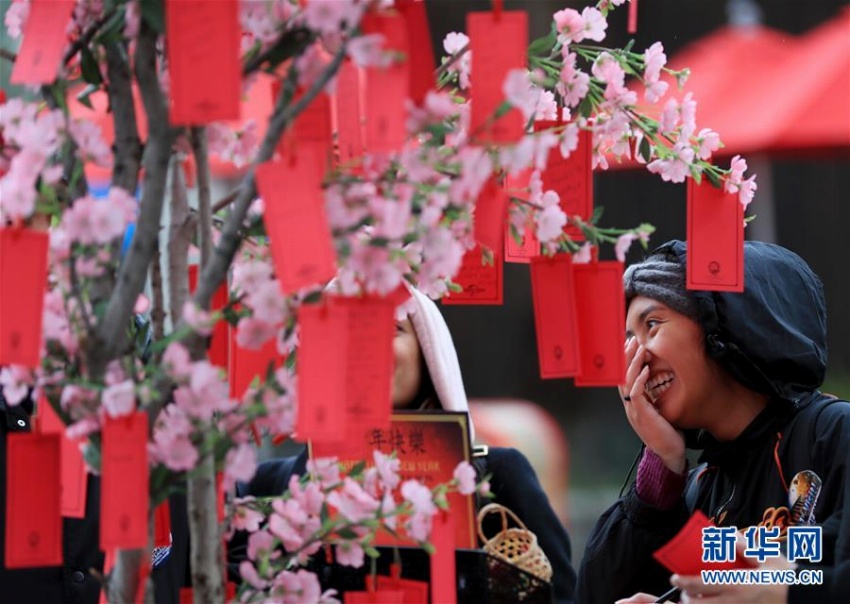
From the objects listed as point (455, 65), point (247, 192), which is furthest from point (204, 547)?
point (455, 65)

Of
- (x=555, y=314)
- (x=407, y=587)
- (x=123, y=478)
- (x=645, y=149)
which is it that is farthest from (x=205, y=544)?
(x=645, y=149)

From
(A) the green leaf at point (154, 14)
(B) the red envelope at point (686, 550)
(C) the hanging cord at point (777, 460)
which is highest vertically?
(A) the green leaf at point (154, 14)

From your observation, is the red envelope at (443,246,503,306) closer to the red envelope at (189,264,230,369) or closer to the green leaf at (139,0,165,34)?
the red envelope at (189,264,230,369)

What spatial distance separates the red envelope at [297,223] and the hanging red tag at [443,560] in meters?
0.36

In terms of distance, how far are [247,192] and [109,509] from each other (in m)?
0.33

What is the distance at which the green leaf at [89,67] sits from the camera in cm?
121

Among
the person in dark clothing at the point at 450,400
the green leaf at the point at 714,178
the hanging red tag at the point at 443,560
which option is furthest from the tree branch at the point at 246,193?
the person in dark clothing at the point at 450,400

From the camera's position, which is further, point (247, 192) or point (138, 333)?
point (138, 333)

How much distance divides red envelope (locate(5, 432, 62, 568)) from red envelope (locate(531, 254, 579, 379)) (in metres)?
0.56

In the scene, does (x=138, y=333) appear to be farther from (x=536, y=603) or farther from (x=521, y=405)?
(x=521, y=405)

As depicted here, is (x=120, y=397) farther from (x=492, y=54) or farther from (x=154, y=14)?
(x=492, y=54)

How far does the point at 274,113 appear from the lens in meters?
1.15

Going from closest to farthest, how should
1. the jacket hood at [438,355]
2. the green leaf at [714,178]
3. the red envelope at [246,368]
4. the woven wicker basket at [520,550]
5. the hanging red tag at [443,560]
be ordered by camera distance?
the hanging red tag at [443,560]
the red envelope at [246,368]
the green leaf at [714,178]
the woven wicker basket at [520,550]
the jacket hood at [438,355]

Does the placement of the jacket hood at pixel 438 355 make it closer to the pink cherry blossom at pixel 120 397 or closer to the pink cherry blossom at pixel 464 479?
the pink cherry blossom at pixel 464 479
